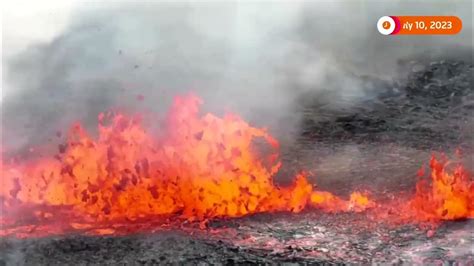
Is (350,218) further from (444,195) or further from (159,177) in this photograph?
(159,177)

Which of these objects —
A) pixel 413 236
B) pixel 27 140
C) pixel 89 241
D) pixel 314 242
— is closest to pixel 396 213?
pixel 413 236

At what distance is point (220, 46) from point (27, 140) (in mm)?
2476

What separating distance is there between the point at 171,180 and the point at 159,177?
0.46ft

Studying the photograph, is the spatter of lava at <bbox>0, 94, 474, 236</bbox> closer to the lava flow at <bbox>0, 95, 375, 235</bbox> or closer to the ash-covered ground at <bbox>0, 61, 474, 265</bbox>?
the lava flow at <bbox>0, 95, 375, 235</bbox>

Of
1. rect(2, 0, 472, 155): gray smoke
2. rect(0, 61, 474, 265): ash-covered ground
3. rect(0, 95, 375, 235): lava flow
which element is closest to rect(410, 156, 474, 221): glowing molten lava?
rect(0, 61, 474, 265): ash-covered ground

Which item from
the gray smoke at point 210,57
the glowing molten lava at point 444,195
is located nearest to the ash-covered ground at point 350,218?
the glowing molten lava at point 444,195

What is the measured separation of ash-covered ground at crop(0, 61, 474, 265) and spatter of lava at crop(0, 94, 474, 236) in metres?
0.17

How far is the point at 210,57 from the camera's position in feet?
18.2

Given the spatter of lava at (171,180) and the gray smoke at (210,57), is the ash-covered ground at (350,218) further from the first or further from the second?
the gray smoke at (210,57)

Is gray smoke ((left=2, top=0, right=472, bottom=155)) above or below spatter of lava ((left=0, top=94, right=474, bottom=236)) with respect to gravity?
above

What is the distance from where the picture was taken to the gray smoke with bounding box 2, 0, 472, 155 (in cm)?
548

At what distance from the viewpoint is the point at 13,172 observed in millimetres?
5410

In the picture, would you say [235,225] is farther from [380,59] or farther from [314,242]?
[380,59]

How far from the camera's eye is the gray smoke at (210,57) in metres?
5.48
